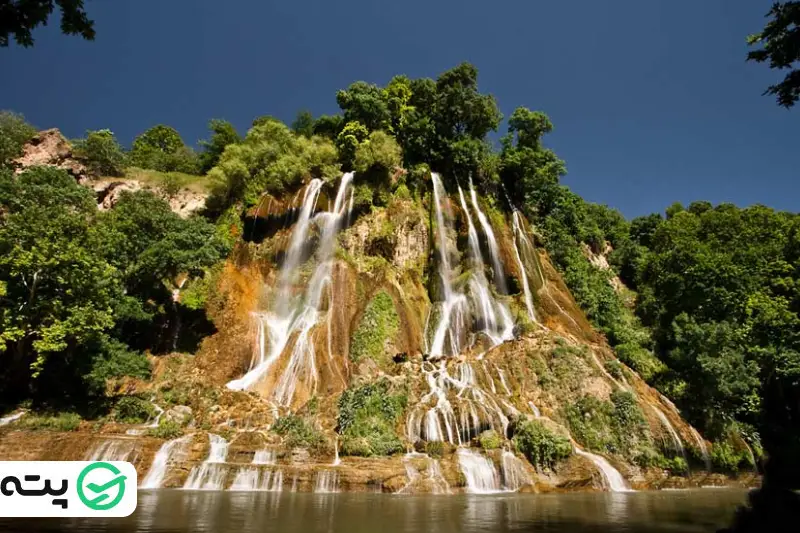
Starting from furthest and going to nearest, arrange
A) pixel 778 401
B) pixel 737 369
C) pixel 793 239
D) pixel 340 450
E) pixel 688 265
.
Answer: pixel 793 239 → pixel 688 265 → pixel 778 401 → pixel 737 369 → pixel 340 450

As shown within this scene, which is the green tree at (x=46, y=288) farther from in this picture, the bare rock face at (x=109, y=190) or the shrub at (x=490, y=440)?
the bare rock face at (x=109, y=190)

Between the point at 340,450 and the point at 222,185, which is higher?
the point at 222,185

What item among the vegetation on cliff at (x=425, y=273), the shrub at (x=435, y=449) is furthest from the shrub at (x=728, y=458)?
the shrub at (x=435, y=449)

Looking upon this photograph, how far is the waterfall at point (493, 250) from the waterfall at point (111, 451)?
19.3m

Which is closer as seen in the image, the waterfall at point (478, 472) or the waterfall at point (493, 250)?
the waterfall at point (478, 472)

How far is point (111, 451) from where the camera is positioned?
48.0ft

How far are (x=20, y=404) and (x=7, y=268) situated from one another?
5161 millimetres

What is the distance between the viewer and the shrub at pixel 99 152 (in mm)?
33938

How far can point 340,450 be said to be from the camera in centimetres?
1608

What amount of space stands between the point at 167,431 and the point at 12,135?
2775 cm

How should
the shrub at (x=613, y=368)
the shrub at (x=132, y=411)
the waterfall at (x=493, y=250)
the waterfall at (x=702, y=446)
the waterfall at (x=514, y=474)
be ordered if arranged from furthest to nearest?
the waterfall at (x=493, y=250), the shrub at (x=613, y=368), the waterfall at (x=702, y=446), the shrub at (x=132, y=411), the waterfall at (x=514, y=474)

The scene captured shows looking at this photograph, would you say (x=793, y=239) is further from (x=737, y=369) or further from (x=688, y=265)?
(x=737, y=369)

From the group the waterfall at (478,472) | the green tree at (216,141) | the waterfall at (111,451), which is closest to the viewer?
the waterfall at (111,451)

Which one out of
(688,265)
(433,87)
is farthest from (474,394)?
(433,87)
